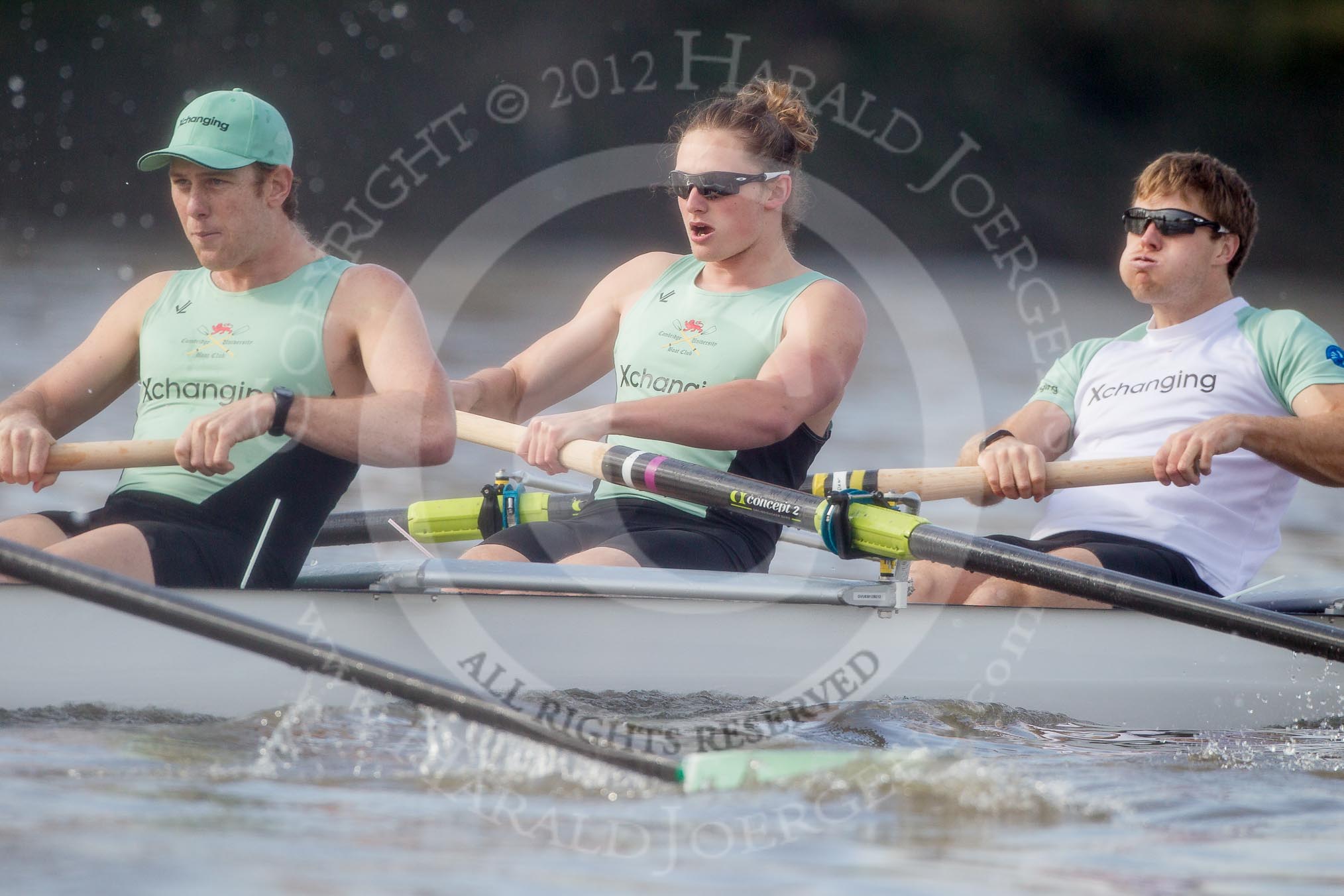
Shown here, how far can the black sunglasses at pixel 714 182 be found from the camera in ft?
13.0

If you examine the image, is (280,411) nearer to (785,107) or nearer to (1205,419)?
(785,107)

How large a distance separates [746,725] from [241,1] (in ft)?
57.7

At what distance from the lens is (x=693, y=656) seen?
356cm

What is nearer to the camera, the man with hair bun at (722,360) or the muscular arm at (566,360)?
the man with hair bun at (722,360)

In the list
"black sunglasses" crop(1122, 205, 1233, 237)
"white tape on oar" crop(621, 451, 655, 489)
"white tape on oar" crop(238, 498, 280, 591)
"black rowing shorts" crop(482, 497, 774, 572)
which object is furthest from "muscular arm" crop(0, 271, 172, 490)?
"black sunglasses" crop(1122, 205, 1233, 237)

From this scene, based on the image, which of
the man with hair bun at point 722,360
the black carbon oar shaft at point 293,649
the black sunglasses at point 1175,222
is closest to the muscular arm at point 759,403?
the man with hair bun at point 722,360

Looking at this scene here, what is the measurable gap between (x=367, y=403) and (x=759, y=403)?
101 cm

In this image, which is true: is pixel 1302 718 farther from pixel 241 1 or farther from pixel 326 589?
pixel 241 1

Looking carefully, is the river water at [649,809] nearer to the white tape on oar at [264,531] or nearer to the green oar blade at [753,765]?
the green oar blade at [753,765]

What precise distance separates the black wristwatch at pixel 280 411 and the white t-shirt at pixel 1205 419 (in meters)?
2.09

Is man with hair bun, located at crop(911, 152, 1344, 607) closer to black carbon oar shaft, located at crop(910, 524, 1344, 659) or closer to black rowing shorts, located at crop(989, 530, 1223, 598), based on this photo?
black rowing shorts, located at crop(989, 530, 1223, 598)

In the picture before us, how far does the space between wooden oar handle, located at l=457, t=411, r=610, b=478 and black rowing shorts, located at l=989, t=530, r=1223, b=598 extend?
101 centimetres

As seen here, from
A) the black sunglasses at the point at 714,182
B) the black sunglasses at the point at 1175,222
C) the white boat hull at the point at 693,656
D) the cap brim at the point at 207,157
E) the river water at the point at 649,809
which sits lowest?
the river water at the point at 649,809

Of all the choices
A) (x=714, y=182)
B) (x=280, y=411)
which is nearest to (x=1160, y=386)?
(x=714, y=182)
